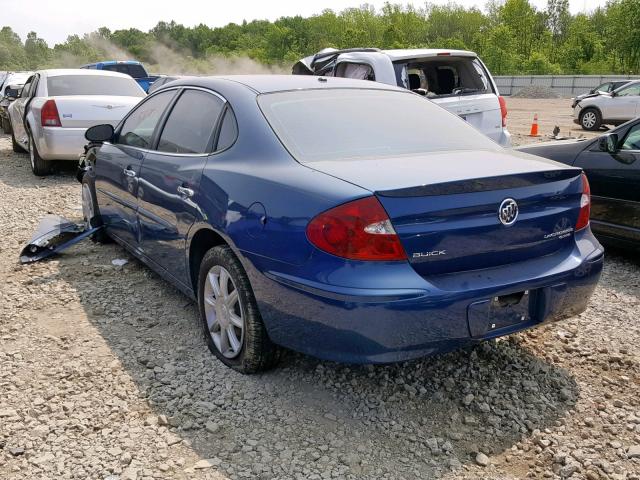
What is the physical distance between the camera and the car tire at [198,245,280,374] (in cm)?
329

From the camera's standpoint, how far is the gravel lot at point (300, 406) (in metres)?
2.78

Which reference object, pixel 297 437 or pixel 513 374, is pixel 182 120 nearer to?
pixel 297 437

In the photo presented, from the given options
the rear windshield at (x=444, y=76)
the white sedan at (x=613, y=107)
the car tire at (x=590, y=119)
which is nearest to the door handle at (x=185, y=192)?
the rear windshield at (x=444, y=76)

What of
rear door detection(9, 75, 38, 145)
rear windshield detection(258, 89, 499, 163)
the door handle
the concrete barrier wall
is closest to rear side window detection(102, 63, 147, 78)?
rear door detection(9, 75, 38, 145)

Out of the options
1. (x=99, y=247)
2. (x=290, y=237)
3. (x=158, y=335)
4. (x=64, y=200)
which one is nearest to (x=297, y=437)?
(x=290, y=237)

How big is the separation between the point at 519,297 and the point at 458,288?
398 millimetres

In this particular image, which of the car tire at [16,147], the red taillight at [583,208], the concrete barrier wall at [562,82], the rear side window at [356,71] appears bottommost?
the concrete barrier wall at [562,82]

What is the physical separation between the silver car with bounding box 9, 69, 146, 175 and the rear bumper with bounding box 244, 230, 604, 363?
6.69 m

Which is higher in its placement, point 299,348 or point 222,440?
point 299,348

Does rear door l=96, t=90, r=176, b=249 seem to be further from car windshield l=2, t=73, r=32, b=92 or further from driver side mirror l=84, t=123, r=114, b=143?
car windshield l=2, t=73, r=32, b=92

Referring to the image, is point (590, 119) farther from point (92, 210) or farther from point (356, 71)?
point (92, 210)

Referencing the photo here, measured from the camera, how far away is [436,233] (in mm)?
2834

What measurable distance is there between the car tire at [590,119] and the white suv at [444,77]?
11388 mm

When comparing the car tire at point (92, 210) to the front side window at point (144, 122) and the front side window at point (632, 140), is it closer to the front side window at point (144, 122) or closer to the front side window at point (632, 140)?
the front side window at point (144, 122)
